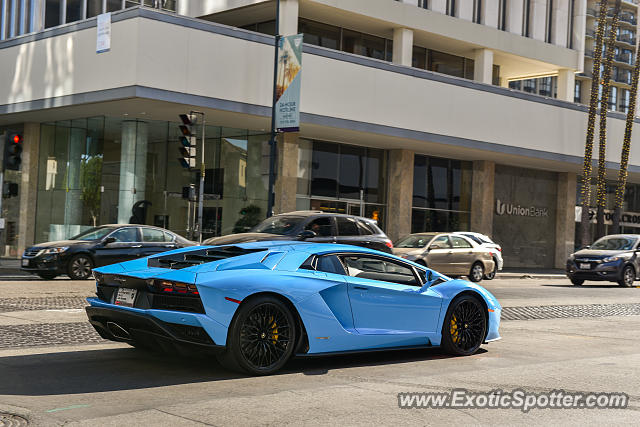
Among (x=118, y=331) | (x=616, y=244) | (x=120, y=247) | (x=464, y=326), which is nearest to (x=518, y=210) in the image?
(x=616, y=244)

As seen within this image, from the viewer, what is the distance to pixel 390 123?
3128 centimetres

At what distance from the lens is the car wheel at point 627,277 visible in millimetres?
25875

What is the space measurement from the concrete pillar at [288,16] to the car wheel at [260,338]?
23.0m

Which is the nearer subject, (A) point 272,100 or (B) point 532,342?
(B) point 532,342

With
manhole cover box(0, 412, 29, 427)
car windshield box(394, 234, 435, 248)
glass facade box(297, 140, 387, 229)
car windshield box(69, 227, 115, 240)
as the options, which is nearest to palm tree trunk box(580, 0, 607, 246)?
glass facade box(297, 140, 387, 229)

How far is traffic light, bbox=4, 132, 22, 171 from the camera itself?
21688 millimetres

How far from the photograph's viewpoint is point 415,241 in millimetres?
24781

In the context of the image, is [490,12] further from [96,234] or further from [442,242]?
[96,234]

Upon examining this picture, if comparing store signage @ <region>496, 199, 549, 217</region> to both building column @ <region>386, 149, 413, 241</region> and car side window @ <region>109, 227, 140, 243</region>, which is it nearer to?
building column @ <region>386, 149, 413, 241</region>

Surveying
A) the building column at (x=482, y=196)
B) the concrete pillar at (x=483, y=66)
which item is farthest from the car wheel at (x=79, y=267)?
the building column at (x=482, y=196)

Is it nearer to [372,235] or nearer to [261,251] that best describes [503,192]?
[372,235]

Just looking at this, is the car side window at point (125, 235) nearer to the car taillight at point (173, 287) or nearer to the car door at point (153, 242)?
the car door at point (153, 242)

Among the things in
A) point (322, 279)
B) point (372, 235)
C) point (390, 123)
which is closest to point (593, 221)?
point (390, 123)

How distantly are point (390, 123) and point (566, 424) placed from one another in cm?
2579
